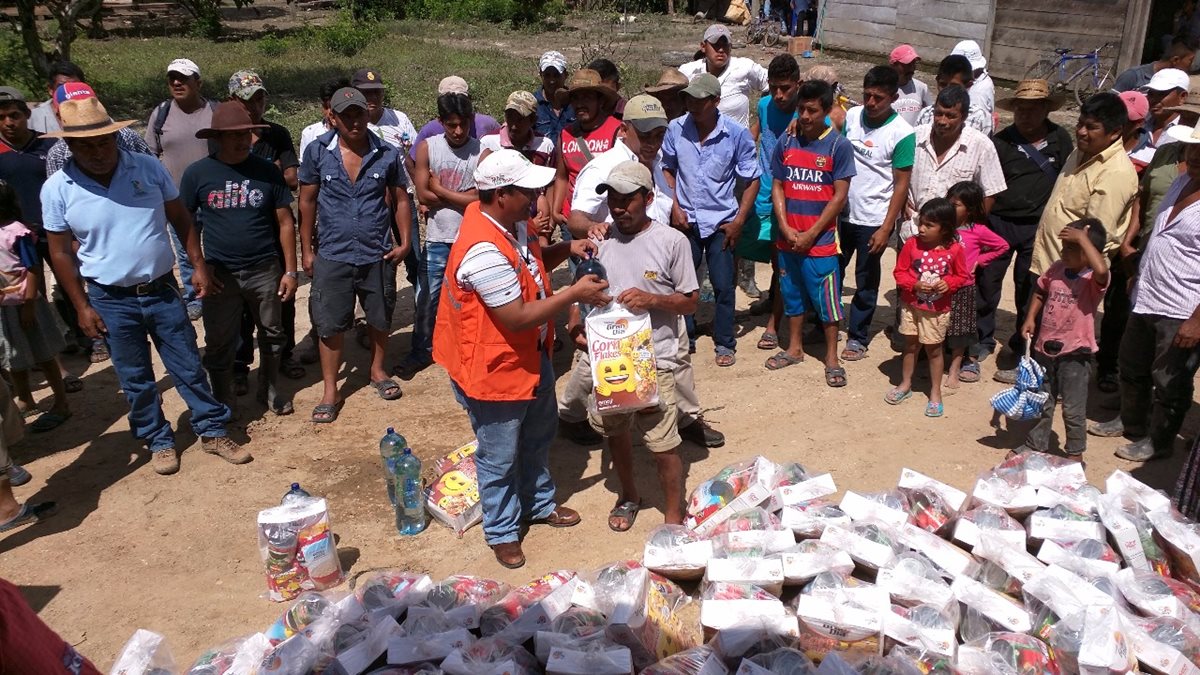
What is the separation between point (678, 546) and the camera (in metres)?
4.15

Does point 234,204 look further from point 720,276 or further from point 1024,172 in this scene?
point 1024,172

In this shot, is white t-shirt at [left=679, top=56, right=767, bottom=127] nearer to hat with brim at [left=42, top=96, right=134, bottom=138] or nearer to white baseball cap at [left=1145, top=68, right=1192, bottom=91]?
white baseball cap at [left=1145, top=68, right=1192, bottom=91]

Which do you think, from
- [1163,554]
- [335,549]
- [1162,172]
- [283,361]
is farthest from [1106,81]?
[335,549]

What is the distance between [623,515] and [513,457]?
0.76m

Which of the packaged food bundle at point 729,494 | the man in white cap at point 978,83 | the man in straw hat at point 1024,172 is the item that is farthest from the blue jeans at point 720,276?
the man in white cap at point 978,83

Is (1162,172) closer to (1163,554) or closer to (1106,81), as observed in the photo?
(1163,554)

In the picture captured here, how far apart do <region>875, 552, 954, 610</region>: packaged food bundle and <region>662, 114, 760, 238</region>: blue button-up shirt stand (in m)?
3.04

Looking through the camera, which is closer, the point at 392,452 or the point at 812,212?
the point at 392,452

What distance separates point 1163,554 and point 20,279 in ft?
21.0

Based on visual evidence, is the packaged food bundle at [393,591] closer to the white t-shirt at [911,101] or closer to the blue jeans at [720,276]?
the blue jeans at [720,276]

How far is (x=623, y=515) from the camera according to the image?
4730mm

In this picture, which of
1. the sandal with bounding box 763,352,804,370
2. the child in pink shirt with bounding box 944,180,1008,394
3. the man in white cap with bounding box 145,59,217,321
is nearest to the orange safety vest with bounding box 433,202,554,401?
the sandal with bounding box 763,352,804,370

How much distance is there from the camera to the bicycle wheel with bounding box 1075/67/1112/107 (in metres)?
14.0

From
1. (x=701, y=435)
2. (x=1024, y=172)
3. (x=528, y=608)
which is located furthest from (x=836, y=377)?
(x=528, y=608)
